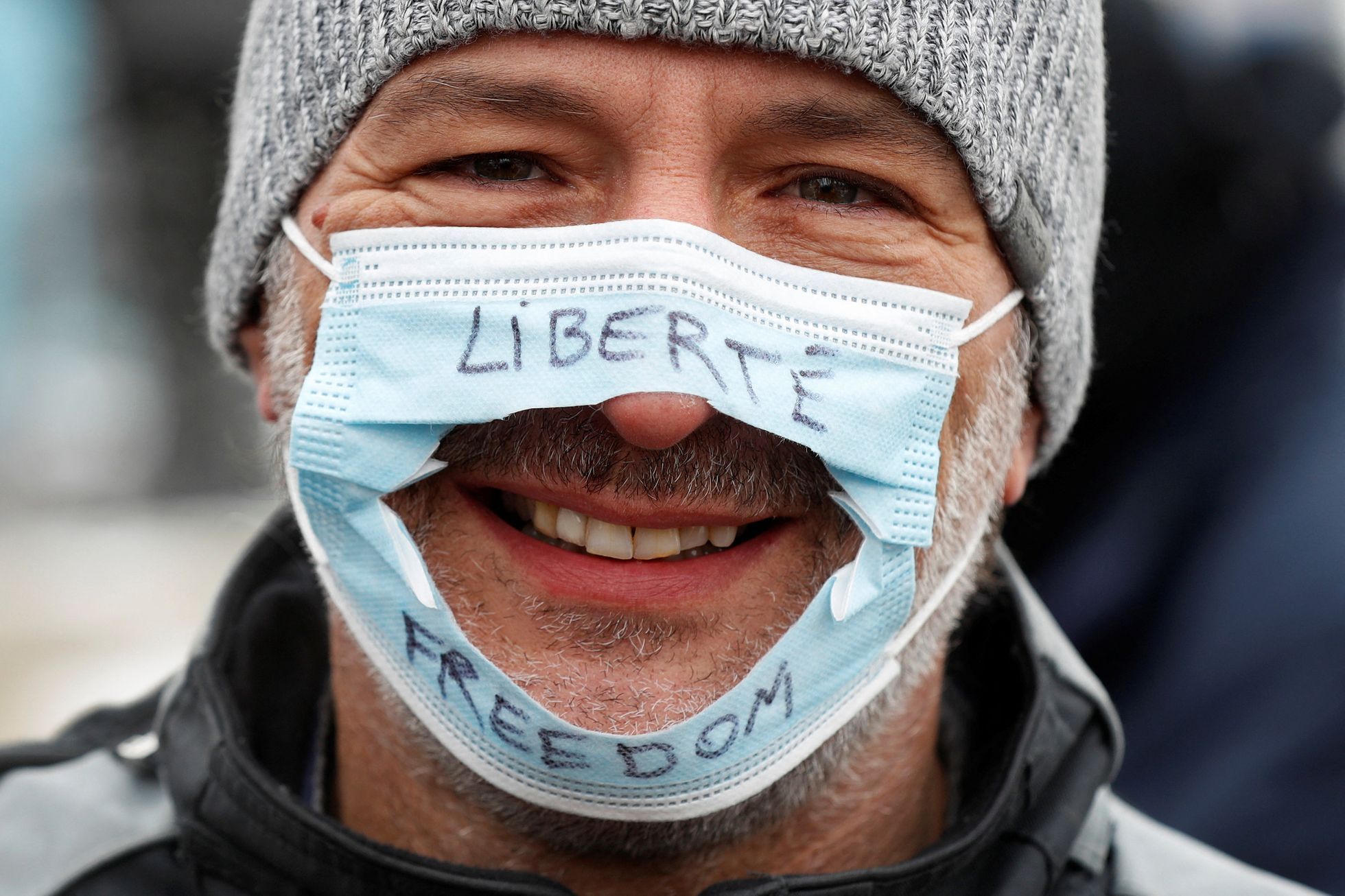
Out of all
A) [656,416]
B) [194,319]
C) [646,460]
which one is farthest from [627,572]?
[194,319]

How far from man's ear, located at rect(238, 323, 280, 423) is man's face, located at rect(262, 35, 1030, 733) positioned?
44 centimetres

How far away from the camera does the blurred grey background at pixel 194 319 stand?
16.7 feet

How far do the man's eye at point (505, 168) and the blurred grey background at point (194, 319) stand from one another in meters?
1.92

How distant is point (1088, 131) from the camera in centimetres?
264

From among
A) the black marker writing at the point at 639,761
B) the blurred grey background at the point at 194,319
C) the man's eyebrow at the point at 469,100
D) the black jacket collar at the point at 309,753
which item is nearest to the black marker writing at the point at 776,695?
the black marker writing at the point at 639,761

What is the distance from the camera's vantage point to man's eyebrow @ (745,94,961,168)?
216 cm

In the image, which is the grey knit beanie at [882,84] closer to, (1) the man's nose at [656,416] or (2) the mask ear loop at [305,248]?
(2) the mask ear loop at [305,248]

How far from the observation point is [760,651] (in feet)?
7.34

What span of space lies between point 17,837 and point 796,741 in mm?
1417

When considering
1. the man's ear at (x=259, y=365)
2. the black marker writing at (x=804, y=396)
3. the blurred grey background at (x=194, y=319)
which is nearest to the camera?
the black marker writing at (x=804, y=396)

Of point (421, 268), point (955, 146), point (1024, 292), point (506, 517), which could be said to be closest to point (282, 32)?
point (421, 268)

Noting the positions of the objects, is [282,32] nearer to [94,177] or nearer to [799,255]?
[799,255]

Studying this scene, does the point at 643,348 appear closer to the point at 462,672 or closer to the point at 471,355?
the point at 471,355

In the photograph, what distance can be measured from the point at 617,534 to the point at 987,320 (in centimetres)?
71
